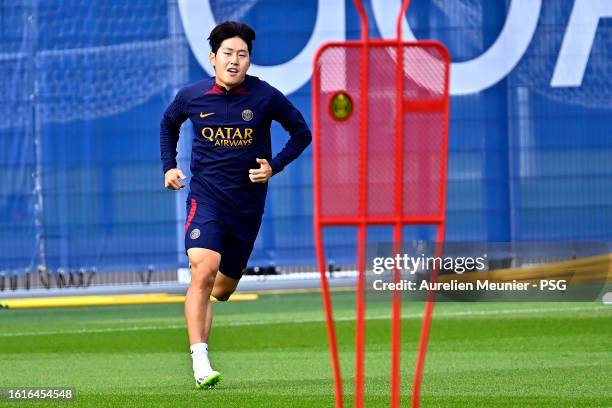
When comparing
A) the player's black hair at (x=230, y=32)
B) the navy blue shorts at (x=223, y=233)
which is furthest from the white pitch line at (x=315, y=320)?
the player's black hair at (x=230, y=32)

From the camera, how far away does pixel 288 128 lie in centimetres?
900

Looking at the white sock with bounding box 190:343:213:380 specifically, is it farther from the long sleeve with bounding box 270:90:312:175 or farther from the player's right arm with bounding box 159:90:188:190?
the long sleeve with bounding box 270:90:312:175

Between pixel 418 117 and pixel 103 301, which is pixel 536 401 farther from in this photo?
pixel 103 301

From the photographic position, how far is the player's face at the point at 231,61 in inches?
325

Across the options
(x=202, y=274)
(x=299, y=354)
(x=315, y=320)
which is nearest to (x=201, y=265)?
(x=202, y=274)

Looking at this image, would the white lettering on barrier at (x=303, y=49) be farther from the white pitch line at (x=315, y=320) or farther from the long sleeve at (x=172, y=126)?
the long sleeve at (x=172, y=126)

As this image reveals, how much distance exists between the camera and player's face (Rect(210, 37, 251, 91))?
8250mm

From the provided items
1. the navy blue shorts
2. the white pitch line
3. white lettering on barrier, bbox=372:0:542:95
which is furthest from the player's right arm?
white lettering on barrier, bbox=372:0:542:95

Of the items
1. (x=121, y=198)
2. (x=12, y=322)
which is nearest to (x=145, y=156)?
(x=121, y=198)

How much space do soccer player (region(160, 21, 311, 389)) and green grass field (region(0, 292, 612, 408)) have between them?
0.69m

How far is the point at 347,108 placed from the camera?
527 cm

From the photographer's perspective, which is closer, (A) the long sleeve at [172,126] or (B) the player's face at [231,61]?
(B) the player's face at [231,61]

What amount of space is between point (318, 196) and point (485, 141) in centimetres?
1481

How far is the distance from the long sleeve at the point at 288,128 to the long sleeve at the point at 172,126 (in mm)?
520
